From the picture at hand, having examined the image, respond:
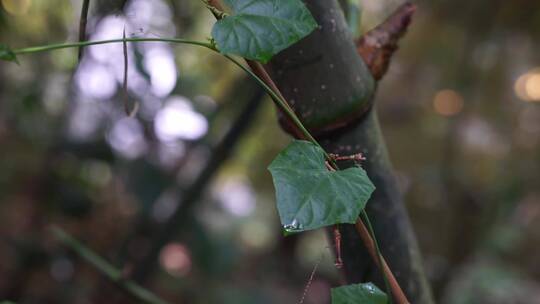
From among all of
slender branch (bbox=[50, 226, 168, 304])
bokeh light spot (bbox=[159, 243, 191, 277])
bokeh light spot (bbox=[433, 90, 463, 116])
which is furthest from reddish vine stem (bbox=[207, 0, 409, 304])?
bokeh light spot (bbox=[433, 90, 463, 116])

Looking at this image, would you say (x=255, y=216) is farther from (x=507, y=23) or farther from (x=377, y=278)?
(x=377, y=278)

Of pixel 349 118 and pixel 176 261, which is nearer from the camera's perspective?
pixel 349 118

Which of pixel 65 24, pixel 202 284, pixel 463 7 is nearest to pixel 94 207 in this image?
pixel 202 284

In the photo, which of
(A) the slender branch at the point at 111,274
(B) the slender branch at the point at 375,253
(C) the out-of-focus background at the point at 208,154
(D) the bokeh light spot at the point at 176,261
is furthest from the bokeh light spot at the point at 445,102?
(B) the slender branch at the point at 375,253

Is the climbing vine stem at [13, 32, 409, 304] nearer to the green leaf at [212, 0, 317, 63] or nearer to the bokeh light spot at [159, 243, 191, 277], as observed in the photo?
the green leaf at [212, 0, 317, 63]

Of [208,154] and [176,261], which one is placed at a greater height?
[208,154]

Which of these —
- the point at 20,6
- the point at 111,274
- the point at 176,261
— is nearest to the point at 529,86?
the point at 176,261

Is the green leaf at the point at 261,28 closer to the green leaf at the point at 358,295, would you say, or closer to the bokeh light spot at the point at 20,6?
the green leaf at the point at 358,295

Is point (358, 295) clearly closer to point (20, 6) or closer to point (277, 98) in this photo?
point (277, 98)

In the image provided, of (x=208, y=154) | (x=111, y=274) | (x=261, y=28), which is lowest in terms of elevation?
(x=208, y=154)
